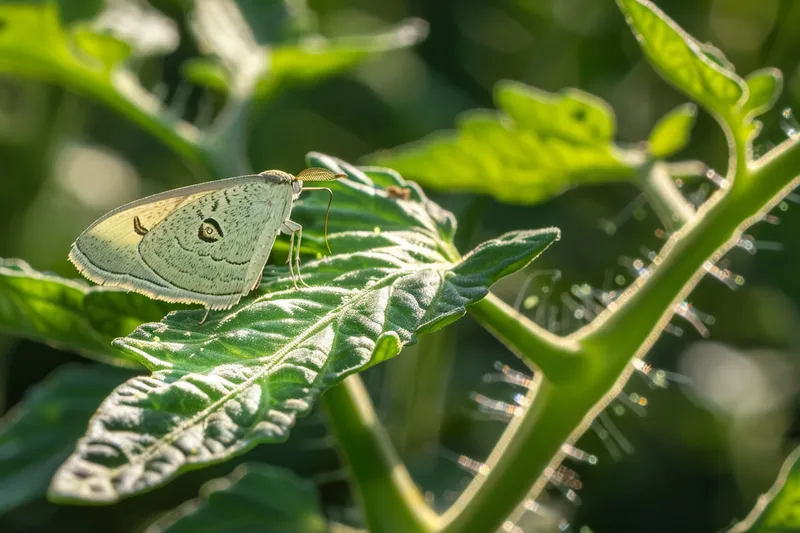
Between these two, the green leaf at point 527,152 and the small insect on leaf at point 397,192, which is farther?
the green leaf at point 527,152

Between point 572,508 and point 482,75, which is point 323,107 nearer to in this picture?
point 482,75

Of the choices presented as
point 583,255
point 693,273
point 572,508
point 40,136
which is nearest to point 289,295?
point 693,273

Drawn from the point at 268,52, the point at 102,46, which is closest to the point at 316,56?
the point at 268,52

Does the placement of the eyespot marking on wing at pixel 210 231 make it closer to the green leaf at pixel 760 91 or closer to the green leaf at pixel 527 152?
the green leaf at pixel 527 152

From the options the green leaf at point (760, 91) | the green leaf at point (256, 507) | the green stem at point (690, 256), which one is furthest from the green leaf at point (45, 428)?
the green leaf at point (760, 91)

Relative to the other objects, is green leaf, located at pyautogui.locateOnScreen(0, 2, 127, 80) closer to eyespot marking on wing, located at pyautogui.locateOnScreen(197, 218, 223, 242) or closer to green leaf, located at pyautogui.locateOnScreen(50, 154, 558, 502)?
eyespot marking on wing, located at pyautogui.locateOnScreen(197, 218, 223, 242)

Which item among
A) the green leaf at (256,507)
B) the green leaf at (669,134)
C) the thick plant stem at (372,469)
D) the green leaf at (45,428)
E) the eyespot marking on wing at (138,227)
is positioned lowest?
the green leaf at (45,428)
